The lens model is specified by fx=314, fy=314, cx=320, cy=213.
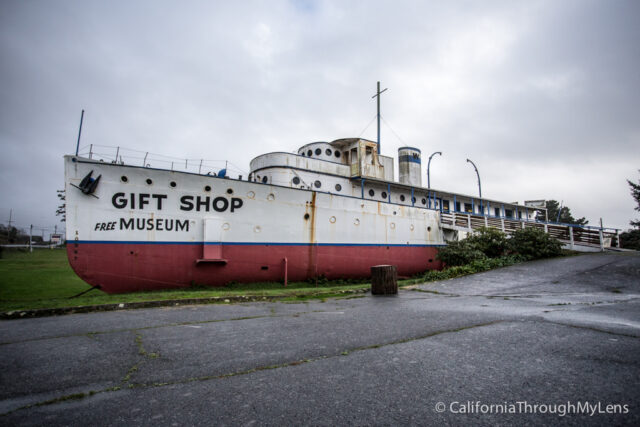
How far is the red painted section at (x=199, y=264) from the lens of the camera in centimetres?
1005

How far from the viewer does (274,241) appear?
12680 millimetres

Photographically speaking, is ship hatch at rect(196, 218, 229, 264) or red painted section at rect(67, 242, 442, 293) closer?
red painted section at rect(67, 242, 442, 293)

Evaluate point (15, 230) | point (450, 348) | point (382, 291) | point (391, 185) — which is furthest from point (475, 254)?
point (15, 230)

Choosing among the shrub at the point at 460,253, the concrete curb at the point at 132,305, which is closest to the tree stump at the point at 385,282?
the concrete curb at the point at 132,305

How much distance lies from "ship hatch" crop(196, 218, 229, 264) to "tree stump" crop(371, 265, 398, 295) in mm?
5622

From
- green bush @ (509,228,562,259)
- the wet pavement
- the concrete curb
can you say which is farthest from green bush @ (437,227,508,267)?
the wet pavement

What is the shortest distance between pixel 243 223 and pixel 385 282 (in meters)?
5.94

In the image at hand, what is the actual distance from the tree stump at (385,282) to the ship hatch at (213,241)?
5.62 m

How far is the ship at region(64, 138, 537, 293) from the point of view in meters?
10.2

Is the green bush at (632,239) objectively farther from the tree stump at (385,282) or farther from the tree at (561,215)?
the tree stump at (385,282)

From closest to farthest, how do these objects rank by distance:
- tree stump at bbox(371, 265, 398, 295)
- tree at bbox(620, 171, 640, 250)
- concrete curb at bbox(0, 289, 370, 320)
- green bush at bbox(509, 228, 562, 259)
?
concrete curb at bbox(0, 289, 370, 320), tree stump at bbox(371, 265, 398, 295), green bush at bbox(509, 228, 562, 259), tree at bbox(620, 171, 640, 250)

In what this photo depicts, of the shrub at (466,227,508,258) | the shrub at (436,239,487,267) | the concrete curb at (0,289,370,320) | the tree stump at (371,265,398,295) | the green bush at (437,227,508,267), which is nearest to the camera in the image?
the concrete curb at (0,289,370,320)

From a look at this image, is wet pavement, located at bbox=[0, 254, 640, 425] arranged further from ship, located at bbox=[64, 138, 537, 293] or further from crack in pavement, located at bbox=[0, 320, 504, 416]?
ship, located at bbox=[64, 138, 537, 293]

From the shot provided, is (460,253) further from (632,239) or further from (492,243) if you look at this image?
(632,239)
